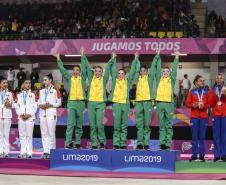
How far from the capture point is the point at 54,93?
41.8 feet

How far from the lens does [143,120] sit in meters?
11.8

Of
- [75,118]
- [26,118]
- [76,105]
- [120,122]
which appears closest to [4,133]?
[26,118]

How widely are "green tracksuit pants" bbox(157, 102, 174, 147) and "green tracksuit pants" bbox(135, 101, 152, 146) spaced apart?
0.28 m

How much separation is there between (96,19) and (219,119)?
604 inches

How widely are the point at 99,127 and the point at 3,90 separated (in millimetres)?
2898

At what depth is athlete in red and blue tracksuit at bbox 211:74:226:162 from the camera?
1226cm

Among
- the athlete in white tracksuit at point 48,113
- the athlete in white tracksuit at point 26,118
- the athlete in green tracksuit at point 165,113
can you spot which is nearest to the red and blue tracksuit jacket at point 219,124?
the athlete in green tracksuit at point 165,113

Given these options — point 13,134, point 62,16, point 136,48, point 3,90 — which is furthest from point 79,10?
point 3,90

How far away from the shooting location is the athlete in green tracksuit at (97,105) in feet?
39.3

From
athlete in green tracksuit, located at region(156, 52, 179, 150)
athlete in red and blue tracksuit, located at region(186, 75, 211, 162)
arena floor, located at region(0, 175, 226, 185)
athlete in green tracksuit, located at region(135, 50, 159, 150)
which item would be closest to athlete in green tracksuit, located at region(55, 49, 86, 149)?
athlete in green tracksuit, located at region(135, 50, 159, 150)

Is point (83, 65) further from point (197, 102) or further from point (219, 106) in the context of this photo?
point (219, 106)

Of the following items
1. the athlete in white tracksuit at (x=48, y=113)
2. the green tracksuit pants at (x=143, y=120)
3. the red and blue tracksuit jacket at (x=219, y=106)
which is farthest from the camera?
the athlete in white tracksuit at (x=48, y=113)

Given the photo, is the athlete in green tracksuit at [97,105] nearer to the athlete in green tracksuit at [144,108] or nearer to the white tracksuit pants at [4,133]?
the athlete in green tracksuit at [144,108]

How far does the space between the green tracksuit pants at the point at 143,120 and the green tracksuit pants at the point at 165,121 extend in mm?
278
